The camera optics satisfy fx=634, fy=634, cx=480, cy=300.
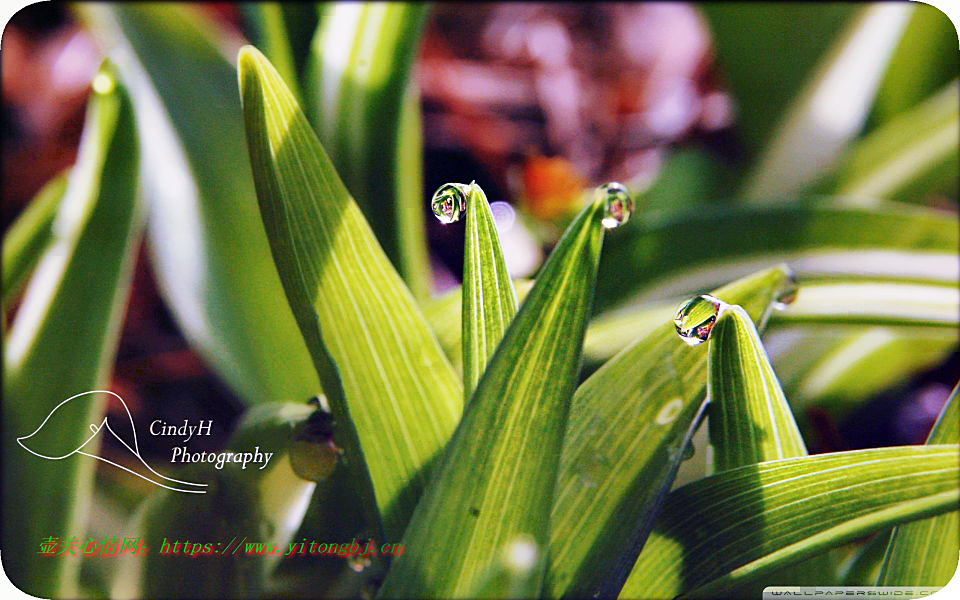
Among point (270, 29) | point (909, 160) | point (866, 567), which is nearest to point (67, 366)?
point (270, 29)

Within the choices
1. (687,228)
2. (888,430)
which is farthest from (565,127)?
(888,430)

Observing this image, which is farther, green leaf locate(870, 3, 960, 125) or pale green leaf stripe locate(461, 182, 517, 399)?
green leaf locate(870, 3, 960, 125)

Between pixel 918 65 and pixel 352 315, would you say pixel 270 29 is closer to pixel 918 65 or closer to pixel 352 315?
pixel 352 315

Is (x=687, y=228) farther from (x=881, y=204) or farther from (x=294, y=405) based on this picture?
(x=294, y=405)

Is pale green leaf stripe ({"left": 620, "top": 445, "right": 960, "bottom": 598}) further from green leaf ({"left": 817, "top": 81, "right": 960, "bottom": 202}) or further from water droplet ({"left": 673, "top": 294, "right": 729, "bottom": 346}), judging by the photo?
green leaf ({"left": 817, "top": 81, "right": 960, "bottom": 202})

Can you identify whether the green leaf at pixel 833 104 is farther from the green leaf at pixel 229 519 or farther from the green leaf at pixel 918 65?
the green leaf at pixel 229 519

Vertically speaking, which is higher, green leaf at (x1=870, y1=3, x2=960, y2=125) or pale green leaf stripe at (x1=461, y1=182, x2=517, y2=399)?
green leaf at (x1=870, y1=3, x2=960, y2=125)

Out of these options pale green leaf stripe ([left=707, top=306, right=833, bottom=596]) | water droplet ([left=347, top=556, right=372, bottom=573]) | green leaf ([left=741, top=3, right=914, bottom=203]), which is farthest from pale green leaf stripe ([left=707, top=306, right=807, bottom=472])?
green leaf ([left=741, top=3, right=914, bottom=203])
